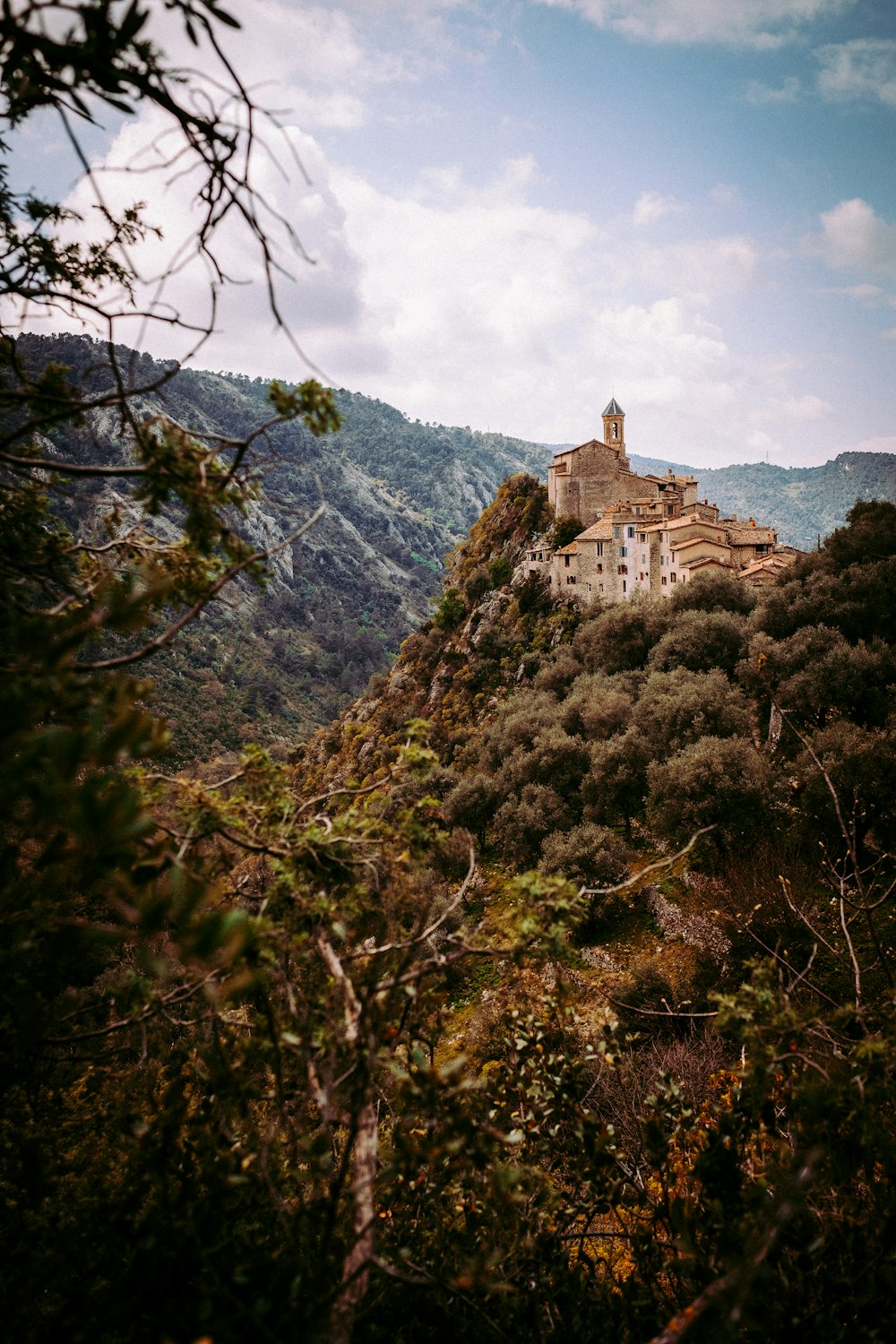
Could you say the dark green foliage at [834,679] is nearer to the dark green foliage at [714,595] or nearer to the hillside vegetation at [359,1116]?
the dark green foliage at [714,595]

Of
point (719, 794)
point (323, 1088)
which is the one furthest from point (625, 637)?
point (323, 1088)

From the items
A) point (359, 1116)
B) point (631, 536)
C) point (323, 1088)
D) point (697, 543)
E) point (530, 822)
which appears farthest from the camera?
point (631, 536)

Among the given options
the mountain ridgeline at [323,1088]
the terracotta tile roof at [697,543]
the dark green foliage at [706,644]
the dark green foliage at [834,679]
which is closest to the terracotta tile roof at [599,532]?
the terracotta tile roof at [697,543]

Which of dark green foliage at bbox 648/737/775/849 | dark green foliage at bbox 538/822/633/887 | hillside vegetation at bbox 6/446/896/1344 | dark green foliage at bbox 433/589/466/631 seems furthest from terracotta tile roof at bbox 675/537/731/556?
hillside vegetation at bbox 6/446/896/1344

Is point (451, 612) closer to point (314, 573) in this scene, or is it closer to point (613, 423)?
point (613, 423)

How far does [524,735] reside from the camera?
28859 mm

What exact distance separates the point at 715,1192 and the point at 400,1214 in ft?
6.48

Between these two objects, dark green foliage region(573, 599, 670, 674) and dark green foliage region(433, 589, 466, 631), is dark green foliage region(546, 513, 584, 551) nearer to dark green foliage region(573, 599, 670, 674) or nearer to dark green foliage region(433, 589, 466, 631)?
dark green foliage region(433, 589, 466, 631)

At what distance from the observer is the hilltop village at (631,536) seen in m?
35.1

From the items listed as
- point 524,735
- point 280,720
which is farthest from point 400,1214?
point 280,720

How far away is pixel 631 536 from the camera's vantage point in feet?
125

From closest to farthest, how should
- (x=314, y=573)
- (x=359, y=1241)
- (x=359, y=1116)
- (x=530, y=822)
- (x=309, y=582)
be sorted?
(x=359, y=1241)
(x=359, y=1116)
(x=530, y=822)
(x=309, y=582)
(x=314, y=573)

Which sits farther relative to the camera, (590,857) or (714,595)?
(714,595)

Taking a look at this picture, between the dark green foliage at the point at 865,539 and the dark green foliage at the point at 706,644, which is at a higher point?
the dark green foliage at the point at 865,539
